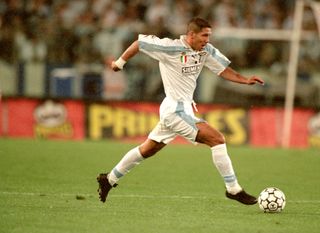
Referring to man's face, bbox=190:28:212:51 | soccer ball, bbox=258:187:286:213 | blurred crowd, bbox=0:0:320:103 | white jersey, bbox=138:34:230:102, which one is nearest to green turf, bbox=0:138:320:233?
soccer ball, bbox=258:187:286:213

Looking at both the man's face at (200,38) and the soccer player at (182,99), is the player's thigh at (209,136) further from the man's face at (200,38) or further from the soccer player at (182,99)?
the man's face at (200,38)

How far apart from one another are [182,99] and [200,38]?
757 millimetres

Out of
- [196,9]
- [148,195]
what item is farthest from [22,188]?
[196,9]

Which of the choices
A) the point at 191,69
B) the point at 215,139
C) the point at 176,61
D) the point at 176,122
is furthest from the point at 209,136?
the point at 176,61

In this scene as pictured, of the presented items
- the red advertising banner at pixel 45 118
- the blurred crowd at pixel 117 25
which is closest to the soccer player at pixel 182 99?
the red advertising banner at pixel 45 118

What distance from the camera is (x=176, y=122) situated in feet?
35.6

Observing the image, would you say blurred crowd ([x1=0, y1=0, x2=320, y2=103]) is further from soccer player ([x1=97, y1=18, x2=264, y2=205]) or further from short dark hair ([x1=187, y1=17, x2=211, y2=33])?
short dark hair ([x1=187, y1=17, x2=211, y2=33])

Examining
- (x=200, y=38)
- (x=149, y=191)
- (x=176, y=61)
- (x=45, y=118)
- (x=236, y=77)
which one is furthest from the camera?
(x=45, y=118)

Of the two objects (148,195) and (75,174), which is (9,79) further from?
(148,195)

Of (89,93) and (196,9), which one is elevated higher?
(196,9)

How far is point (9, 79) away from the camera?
22797 millimetres

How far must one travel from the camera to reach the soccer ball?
10.4m

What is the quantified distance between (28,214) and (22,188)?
8.77 feet

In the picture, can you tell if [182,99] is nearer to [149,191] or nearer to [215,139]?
[215,139]
